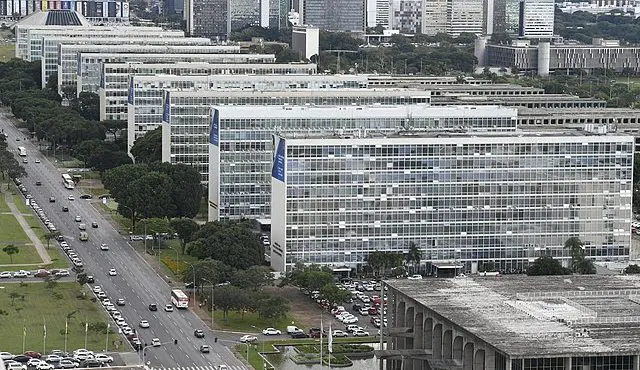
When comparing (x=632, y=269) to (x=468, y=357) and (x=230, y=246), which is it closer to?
(x=230, y=246)

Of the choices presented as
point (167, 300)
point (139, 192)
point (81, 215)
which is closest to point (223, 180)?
point (139, 192)

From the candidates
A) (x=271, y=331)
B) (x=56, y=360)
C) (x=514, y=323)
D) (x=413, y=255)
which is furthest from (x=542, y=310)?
(x=413, y=255)

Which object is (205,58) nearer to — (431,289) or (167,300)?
(167,300)

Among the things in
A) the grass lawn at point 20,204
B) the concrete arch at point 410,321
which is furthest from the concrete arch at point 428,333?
the grass lawn at point 20,204

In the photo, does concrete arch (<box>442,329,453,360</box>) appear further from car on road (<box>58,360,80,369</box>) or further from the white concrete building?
the white concrete building

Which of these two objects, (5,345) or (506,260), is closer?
(5,345)

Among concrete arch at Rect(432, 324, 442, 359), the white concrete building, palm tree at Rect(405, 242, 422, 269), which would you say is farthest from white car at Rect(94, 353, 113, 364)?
the white concrete building
